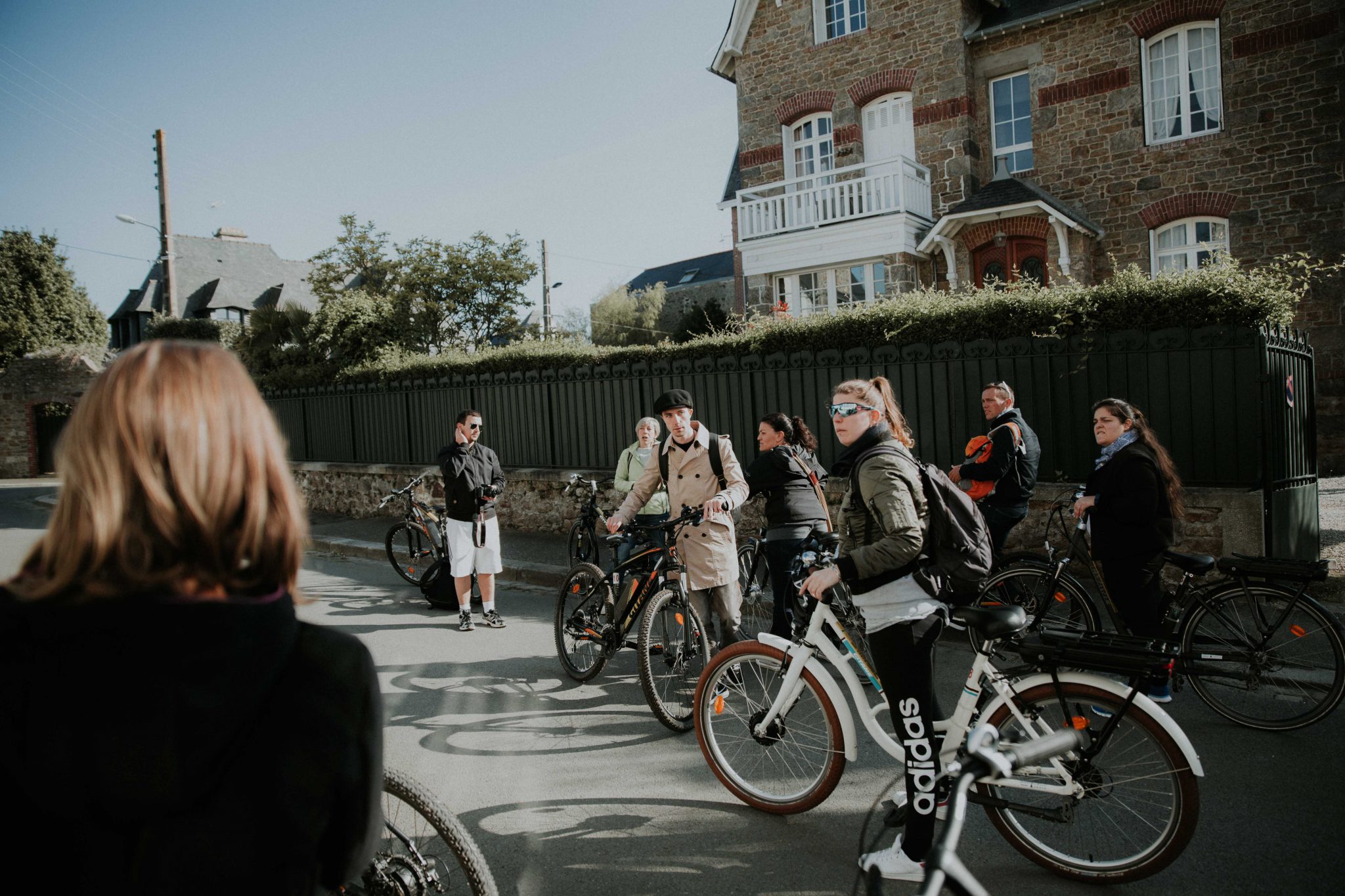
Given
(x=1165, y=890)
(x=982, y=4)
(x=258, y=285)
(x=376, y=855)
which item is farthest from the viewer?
(x=258, y=285)

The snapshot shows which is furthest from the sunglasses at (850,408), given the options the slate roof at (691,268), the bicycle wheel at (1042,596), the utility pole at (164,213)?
the slate roof at (691,268)

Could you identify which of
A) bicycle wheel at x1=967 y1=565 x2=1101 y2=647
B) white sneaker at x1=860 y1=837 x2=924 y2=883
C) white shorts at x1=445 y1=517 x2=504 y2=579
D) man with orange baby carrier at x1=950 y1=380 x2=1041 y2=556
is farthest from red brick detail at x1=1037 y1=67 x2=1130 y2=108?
white sneaker at x1=860 y1=837 x2=924 y2=883

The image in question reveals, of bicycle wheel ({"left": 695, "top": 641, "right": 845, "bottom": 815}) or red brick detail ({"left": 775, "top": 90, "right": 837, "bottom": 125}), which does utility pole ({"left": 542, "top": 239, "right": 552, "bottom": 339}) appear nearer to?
red brick detail ({"left": 775, "top": 90, "right": 837, "bottom": 125})

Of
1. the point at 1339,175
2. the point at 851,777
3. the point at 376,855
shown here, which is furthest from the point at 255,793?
the point at 1339,175

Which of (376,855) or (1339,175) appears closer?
(376,855)

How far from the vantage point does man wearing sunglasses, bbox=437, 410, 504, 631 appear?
300 inches

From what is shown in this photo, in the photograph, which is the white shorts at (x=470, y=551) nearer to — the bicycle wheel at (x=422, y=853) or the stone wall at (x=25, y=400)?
the bicycle wheel at (x=422, y=853)

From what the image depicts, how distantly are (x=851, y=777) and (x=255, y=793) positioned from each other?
3.38 meters

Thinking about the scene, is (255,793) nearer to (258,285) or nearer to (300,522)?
(300,522)

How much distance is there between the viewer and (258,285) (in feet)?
158

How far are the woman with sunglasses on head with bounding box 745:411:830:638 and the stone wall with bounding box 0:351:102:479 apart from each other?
3013 cm

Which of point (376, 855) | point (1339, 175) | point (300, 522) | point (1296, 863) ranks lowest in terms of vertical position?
point (1296, 863)

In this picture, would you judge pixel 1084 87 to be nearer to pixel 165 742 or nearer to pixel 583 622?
pixel 583 622

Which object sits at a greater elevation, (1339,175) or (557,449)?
(1339,175)
